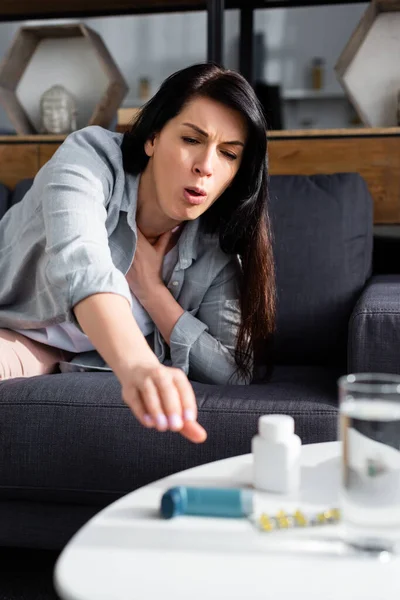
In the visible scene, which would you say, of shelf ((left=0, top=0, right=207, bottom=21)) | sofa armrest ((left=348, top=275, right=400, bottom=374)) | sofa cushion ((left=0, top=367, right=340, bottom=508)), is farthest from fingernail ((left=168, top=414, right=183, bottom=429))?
shelf ((left=0, top=0, right=207, bottom=21))

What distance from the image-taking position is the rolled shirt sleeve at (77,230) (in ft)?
3.25

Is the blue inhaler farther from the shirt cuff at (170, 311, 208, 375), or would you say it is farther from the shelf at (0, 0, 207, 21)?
the shelf at (0, 0, 207, 21)

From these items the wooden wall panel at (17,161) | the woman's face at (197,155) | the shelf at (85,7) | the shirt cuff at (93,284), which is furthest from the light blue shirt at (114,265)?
the shelf at (85,7)

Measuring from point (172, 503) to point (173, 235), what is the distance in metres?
0.95

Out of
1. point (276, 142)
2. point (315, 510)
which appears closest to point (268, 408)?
point (315, 510)

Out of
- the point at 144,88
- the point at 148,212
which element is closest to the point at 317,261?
the point at 148,212

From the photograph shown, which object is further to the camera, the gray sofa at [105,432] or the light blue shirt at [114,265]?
the light blue shirt at [114,265]

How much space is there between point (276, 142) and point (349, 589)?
1756mm

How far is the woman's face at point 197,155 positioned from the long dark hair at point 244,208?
0.12ft

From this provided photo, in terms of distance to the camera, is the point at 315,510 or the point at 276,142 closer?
the point at 315,510

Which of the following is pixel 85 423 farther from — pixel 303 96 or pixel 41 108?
pixel 303 96

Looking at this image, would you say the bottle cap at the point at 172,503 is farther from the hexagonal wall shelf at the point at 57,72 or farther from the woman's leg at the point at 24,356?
the hexagonal wall shelf at the point at 57,72

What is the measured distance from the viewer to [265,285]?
158 centimetres

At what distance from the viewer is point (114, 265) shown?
1.31 m
